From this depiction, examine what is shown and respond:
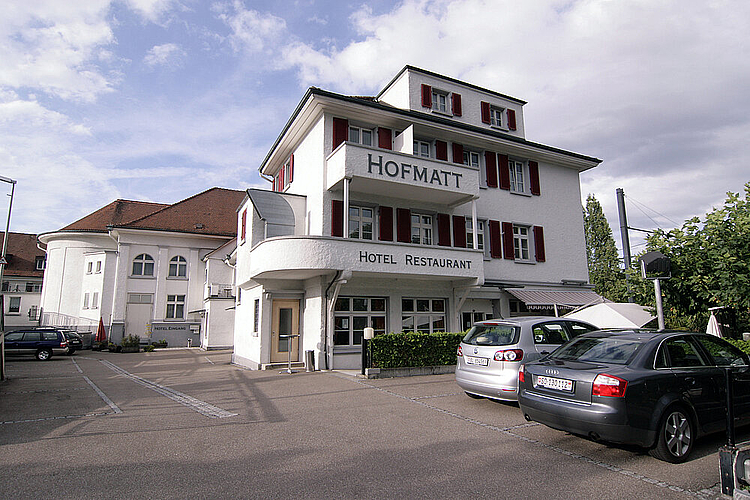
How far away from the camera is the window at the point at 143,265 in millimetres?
34969

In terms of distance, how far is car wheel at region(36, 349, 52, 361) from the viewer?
901 inches

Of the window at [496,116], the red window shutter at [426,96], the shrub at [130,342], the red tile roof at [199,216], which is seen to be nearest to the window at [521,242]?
the window at [496,116]

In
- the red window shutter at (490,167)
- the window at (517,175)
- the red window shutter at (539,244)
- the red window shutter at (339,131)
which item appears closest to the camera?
the red window shutter at (339,131)

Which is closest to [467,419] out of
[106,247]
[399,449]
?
[399,449]

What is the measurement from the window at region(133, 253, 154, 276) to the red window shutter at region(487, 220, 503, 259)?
27.3 metres

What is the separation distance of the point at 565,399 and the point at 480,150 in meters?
15.9

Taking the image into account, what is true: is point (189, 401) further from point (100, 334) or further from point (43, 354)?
point (100, 334)

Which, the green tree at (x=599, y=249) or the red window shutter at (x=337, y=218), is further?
the green tree at (x=599, y=249)

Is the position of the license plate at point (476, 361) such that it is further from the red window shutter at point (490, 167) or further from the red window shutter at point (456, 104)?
the red window shutter at point (456, 104)

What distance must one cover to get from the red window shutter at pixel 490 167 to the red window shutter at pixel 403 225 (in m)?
4.89

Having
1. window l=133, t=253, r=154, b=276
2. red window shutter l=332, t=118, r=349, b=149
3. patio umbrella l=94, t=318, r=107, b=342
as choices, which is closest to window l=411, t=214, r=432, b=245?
red window shutter l=332, t=118, r=349, b=149

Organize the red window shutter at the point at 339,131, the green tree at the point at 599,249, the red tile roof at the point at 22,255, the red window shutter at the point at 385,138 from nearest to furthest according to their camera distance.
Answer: the red window shutter at the point at 339,131 → the red window shutter at the point at 385,138 → the red tile roof at the point at 22,255 → the green tree at the point at 599,249

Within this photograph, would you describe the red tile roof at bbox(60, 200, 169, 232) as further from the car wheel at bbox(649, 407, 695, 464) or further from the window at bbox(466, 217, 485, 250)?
the car wheel at bbox(649, 407, 695, 464)

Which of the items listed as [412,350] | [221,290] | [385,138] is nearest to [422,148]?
[385,138]
